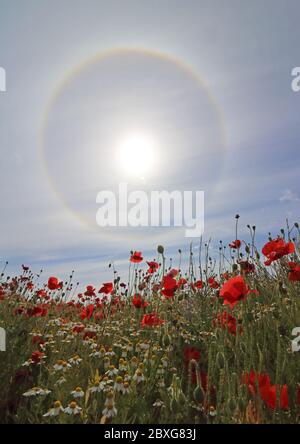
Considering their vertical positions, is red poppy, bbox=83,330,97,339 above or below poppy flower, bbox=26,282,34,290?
below

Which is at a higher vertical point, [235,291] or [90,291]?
[90,291]

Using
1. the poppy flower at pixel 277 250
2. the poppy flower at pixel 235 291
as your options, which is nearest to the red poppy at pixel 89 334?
the poppy flower at pixel 235 291

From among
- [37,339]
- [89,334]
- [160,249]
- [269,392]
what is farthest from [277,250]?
[37,339]

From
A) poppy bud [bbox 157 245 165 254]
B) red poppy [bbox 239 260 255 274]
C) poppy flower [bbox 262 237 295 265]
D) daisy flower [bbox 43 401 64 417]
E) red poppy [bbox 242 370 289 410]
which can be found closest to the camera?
red poppy [bbox 242 370 289 410]

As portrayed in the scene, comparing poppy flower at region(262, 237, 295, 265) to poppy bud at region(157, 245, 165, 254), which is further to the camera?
poppy bud at region(157, 245, 165, 254)

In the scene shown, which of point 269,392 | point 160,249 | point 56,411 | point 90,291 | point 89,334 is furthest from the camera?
point 90,291

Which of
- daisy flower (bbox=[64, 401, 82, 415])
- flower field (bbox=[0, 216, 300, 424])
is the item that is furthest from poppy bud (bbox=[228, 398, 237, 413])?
daisy flower (bbox=[64, 401, 82, 415])

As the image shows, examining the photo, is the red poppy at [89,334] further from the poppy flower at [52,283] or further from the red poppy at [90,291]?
the red poppy at [90,291]

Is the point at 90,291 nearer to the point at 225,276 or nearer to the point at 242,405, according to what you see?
the point at 225,276

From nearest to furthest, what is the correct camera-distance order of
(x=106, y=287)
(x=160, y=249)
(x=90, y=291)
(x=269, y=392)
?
(x=269, y=392) → (x=160, y=249) → (x=106, y=287) → (x=90, y=291)

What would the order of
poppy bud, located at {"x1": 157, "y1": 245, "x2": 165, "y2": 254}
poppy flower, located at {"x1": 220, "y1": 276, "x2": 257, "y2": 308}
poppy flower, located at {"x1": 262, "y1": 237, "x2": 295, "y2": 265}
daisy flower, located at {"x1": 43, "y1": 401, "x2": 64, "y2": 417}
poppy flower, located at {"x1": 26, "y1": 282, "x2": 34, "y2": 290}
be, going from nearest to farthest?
daisy flower, located at {"x1": 43, "y1": 401, "x2": 64, "y2": 417}, poppy flower, located at {"x1": 220, "y1": 276, "x2": 257, "y2": 308}, poppy flower, located at {"x1": 262, "y1": 237, "x2": 295, "y2": 265}, poppy bud, located at {"x1": 157, "y1": 245, "x2": 165, "y2": 254}, poppy flower, located at {"x1": 26, "y1": 282, "x2": 34, "y2": 290}

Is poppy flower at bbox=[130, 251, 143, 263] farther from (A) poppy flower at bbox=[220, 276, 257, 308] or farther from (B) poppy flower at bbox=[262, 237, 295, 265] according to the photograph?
(A) poppy flower at bbox=[220, 276, 257, 308]

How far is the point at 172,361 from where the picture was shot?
3648 millimetres

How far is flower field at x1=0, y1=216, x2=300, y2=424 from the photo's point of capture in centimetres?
250
